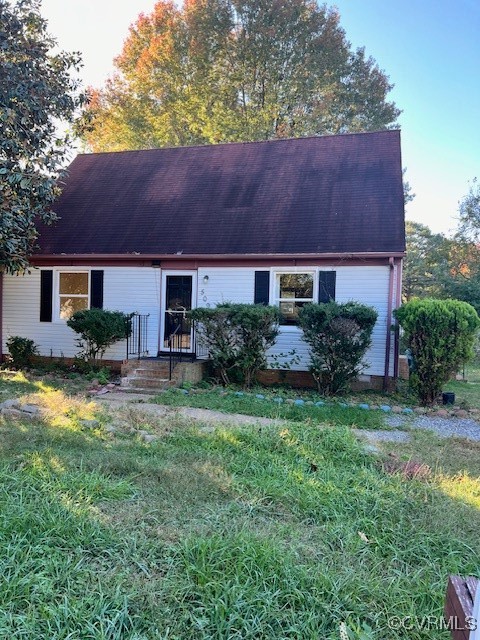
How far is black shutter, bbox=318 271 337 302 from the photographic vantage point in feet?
29.3

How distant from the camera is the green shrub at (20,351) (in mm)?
10523

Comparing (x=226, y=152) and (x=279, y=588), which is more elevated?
(x=226, y=152)

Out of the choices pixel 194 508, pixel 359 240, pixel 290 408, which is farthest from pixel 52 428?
pixel 359 240

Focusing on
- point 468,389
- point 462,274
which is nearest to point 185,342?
point 468,389

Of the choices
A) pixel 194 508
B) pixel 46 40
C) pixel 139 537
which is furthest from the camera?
pixel 46 40

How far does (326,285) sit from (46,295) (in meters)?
7.15

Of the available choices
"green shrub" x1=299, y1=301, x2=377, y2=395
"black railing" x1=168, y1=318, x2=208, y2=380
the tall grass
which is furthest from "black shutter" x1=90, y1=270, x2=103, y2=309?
the tall grass

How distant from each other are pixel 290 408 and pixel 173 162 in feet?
29.2

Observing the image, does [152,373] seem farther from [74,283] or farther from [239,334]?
[74,283]

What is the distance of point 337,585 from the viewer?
221 centimetres

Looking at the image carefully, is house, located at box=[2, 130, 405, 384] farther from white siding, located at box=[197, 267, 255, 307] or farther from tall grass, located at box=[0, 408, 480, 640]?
tall grass, located at box=[0, 408, 480, 640]

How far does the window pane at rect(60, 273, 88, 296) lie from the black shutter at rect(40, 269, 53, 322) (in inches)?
11.8

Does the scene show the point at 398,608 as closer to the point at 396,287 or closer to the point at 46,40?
the point at 396,287

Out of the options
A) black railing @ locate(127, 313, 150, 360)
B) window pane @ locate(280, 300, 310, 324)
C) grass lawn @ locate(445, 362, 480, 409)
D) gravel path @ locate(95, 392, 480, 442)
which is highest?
window pane @ locate(280, 300, 310, 324)
